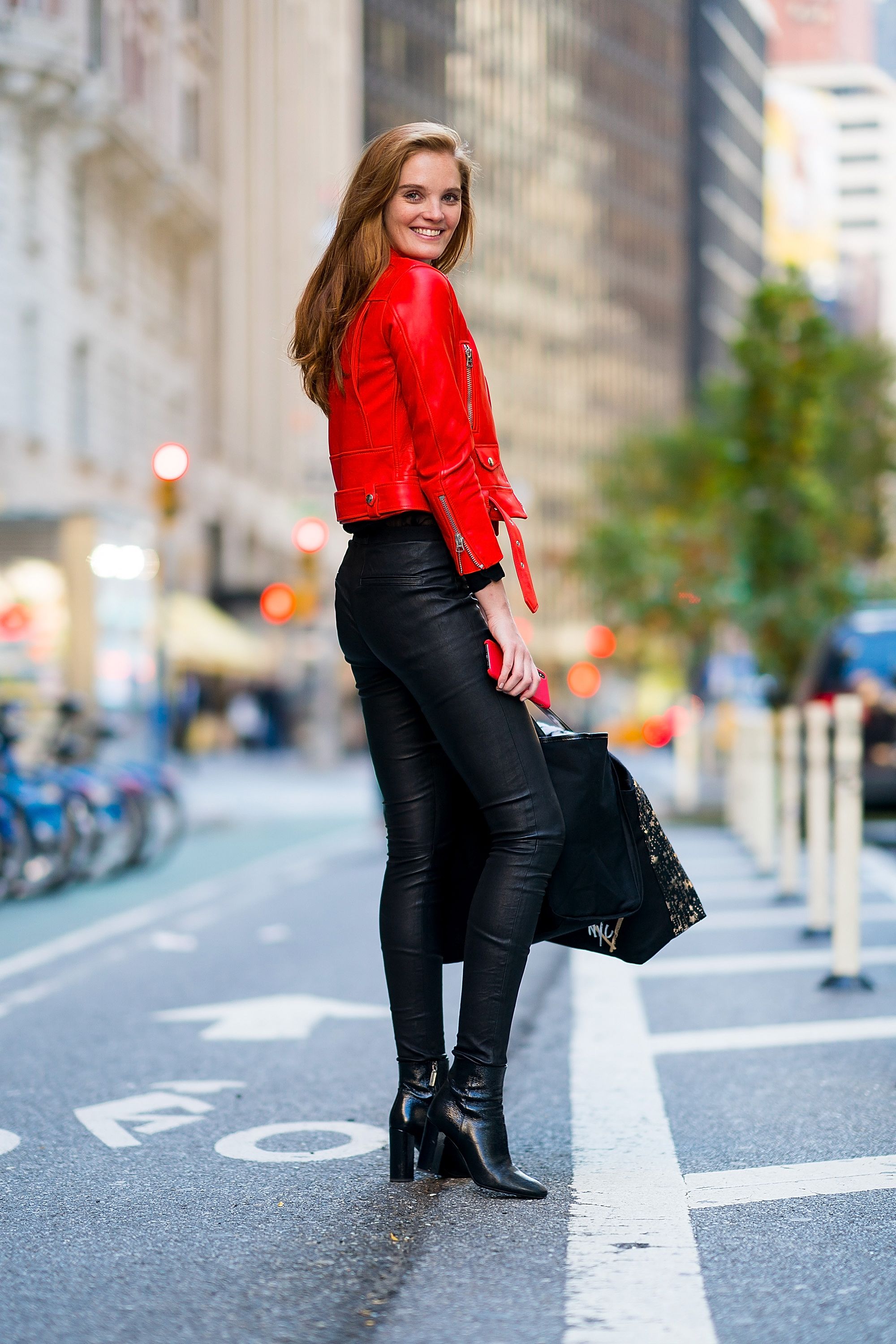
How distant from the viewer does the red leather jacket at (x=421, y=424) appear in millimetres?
3533

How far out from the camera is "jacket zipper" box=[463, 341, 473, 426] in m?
3.62

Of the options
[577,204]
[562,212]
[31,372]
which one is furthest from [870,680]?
[577,204]

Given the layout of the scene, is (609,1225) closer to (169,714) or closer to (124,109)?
(124,109)

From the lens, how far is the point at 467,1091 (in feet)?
11.7

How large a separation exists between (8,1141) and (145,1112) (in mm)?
423

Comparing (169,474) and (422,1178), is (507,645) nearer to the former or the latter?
(422,1178)

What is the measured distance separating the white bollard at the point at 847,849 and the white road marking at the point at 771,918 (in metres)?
2.07

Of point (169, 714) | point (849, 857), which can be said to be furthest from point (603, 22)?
point (849, 857)

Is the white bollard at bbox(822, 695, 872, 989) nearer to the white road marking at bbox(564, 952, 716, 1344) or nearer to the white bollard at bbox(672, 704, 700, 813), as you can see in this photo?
the white road marking at bbox(564, 952, 716, 1344)

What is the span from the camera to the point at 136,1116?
15.1ft

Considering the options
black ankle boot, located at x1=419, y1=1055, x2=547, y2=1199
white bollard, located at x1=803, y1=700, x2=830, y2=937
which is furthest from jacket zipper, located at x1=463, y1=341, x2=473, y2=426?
white bollard, located at x1=803, y1=700, x2=830, y2=937

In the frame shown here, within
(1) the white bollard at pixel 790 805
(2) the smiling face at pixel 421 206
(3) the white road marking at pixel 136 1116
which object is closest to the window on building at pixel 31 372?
(1) the white bollard at pixel 790 805

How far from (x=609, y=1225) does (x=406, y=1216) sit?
37cm

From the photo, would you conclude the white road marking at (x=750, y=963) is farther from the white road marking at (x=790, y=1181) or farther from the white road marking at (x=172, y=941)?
the white road marking at (x=790, y=1181)
